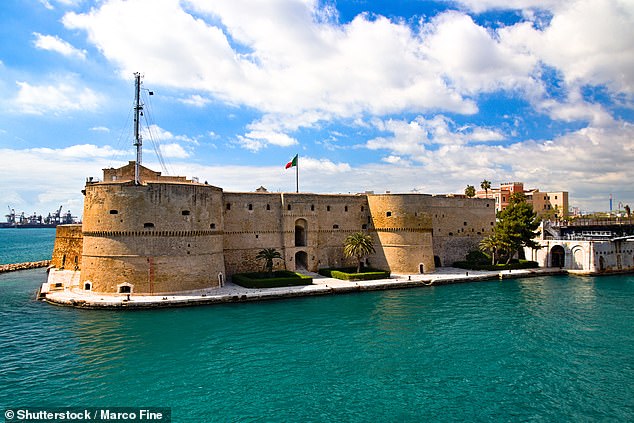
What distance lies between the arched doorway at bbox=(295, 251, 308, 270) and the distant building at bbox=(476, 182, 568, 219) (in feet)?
182

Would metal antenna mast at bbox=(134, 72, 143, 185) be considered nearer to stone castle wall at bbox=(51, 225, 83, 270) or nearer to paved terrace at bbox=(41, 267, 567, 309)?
paved terrace at bbox=(41, 267, 567, 309)

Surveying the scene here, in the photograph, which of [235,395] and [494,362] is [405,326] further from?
[235,395]

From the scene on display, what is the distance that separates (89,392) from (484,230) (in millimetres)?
42766

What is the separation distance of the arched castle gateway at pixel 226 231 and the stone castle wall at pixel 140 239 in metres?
0.07

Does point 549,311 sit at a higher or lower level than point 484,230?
lower

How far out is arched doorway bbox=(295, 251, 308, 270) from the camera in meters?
39.8

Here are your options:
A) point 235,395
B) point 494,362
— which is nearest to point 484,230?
point 494,362

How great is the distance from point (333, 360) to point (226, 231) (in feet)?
65.1

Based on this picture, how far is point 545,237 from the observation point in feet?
160

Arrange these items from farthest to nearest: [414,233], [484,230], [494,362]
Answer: [484,230], [414,233], [494,362]

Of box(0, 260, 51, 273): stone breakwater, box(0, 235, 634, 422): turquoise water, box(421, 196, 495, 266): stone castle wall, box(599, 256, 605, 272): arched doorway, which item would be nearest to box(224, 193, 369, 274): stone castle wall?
box(421, 196, 495, 266): stone castle wall

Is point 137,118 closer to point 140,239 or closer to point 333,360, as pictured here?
point 140,239

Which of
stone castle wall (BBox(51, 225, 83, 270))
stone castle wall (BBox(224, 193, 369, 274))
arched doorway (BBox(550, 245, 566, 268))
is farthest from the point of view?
arched doorway (BBox(550, 245, 566, 268))

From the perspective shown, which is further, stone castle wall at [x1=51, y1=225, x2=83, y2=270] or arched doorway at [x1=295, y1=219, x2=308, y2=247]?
stone castle wall at [x1=51, y1=225, x2=83, y2=270]
